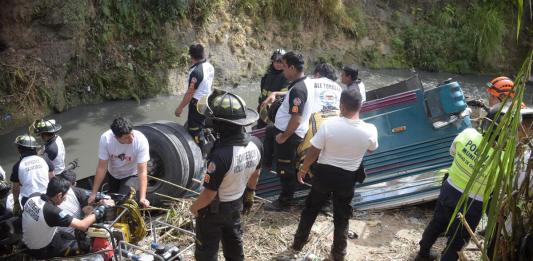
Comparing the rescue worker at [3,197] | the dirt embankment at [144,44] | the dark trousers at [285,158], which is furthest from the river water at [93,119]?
the dark trousers at [285,158]

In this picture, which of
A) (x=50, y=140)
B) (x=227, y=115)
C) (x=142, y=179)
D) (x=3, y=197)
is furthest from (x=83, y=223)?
(x=227, y=115)

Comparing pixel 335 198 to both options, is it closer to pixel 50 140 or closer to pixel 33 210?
pixel 33 210

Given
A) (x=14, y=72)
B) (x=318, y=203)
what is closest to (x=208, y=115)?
(x=318, y=203)

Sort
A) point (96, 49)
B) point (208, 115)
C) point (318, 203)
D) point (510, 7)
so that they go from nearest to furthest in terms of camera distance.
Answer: point (208, 115), point (318, 203), point (96, 49), point (510, 7)

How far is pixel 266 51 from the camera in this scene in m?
12.2

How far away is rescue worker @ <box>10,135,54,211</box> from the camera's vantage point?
15.7 feet

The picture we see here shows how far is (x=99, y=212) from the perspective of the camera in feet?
14.2

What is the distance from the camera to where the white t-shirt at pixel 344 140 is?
3.88 meters

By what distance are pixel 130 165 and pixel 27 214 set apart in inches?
39.0

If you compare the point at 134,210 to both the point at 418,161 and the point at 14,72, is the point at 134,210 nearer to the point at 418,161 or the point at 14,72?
the point at 418,161

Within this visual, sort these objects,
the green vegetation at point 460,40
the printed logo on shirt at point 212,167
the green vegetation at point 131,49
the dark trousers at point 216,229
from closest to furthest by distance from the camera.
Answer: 1. the printed logo on shirt at point 212,167
2. the dark trousers at point 216,229
3. the green vegetation at point 131,49
4. the green vegetation at point 460,40

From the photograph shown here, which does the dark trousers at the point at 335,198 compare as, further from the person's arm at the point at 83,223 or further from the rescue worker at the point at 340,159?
the person's arm at the point at 83,223

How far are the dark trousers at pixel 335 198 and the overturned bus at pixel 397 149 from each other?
1.15 metres

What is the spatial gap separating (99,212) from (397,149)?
9.73ft
